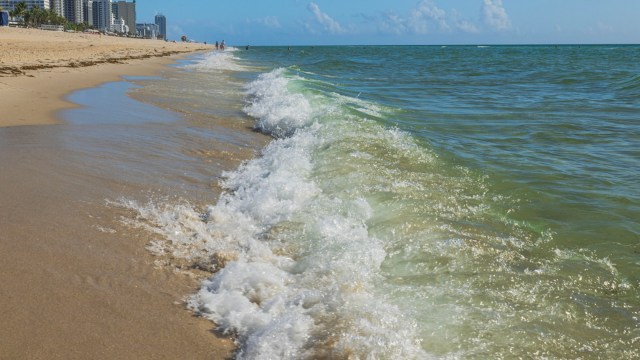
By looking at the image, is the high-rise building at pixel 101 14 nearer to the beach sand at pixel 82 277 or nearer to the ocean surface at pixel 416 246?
the ocean surface at pixel 416 246

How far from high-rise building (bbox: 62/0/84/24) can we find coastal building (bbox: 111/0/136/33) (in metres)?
33.1

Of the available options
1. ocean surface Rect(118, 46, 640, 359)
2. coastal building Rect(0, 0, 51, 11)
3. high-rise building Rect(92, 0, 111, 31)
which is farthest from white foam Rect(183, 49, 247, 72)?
high-rise building Rect(92, 0, 111, 31)

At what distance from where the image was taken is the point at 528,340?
2846mm

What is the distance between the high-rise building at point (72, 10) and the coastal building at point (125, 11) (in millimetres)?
33077

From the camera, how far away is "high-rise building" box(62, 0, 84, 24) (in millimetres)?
157250

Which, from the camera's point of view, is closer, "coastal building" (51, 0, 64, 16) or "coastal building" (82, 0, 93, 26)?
"coastal building" (51, 0, 64, 16)

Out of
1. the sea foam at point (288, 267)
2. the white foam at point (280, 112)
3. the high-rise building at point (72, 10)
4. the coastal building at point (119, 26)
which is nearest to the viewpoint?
the sea foam at point (288, 267)

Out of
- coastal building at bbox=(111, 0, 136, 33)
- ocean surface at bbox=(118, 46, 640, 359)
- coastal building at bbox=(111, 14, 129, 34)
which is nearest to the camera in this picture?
ocean surface at bbox=(118, 46, 640, 359)

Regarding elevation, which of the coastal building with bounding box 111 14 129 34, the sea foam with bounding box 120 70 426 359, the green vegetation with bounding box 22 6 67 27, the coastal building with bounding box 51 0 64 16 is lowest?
the sea foam with bounding box 120 70 426 359

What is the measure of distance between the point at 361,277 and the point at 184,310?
3.62ft

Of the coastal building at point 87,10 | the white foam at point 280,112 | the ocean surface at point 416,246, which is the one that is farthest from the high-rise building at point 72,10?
the ocean surface at point 416,246

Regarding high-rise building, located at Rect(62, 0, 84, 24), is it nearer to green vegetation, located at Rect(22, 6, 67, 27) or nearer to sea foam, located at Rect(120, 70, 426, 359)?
green vegetation, located at Rect(22, 6, 67, 27)

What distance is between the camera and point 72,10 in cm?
15850

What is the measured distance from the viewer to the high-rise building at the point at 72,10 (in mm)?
157250
